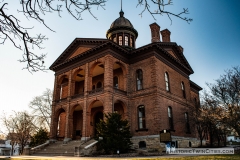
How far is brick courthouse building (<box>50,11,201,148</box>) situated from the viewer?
22.3 meters

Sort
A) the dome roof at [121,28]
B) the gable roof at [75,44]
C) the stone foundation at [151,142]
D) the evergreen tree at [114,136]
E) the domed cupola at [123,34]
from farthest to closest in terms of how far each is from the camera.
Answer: the dome roof at [121,28]
the domed cupola at [123,34]
the gable roof at [75,44]
the stone foundation at [151,142]
the evergreen tree at [114,136]

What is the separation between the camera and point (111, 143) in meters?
17.3

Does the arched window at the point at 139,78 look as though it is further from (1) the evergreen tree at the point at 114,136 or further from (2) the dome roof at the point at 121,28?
(2) the dome roof at the point at 121,28

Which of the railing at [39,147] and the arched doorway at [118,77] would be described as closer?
the railing at [39,147]

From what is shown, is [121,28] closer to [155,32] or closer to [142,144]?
[155,32]

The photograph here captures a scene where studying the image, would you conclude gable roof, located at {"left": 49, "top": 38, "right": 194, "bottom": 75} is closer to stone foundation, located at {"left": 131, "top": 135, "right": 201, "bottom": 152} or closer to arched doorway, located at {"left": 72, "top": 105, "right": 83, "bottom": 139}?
arched doorway, located at {"left": 72, "top": 105, "right": 83, "bottom": 139}

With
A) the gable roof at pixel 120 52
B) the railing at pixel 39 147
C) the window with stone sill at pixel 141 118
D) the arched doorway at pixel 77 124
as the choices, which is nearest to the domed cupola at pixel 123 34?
the gable roof at pixel 120 52

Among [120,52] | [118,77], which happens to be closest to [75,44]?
[120,52]

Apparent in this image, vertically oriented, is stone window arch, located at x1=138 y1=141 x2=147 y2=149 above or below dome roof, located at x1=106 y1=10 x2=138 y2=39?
below

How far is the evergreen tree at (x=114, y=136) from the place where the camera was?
17.4 metres

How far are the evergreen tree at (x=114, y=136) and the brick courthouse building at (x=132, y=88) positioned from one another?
3.33 meters

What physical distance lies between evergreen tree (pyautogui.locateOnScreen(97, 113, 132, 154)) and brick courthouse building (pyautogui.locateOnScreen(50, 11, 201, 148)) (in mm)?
3327

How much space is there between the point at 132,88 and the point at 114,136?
8.10m

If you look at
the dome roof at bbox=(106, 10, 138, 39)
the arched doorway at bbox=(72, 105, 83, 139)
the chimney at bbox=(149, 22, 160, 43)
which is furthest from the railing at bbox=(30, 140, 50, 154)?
the chimney at bbox=(149, 22, 160, 43)
